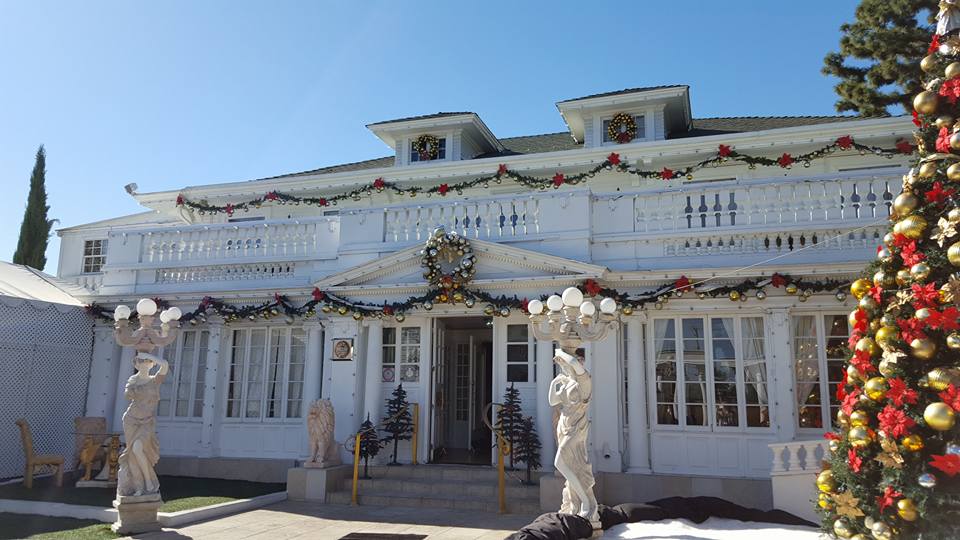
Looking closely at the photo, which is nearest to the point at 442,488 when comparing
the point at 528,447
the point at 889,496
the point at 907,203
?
the point at 528,447

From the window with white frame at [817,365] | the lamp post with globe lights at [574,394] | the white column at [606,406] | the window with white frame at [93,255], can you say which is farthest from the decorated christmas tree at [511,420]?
the window with white frame at [93,255]

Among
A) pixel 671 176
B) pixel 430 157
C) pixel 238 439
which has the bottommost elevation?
pixel 238 439

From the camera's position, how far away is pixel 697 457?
390 inches

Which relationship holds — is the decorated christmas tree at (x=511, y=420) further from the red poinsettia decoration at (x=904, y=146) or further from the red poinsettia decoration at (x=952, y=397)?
the red poinsettia decoration at (x=904, y=146)

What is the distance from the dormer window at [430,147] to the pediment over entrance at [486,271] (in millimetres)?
5169

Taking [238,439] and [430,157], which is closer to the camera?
[238,439]

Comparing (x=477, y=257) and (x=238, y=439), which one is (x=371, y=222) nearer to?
(x=477, y=257)

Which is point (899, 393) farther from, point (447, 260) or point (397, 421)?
point (397, 421)

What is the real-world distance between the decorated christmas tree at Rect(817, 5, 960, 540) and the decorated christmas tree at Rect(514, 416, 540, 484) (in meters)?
5.14

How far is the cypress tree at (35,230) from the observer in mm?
30578

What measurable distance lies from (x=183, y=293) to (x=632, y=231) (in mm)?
8180

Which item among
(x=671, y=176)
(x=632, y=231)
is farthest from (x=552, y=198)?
(x=671, y=176)

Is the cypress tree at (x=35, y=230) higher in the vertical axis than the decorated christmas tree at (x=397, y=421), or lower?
higher

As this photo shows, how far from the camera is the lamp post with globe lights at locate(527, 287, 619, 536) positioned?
702 cm
